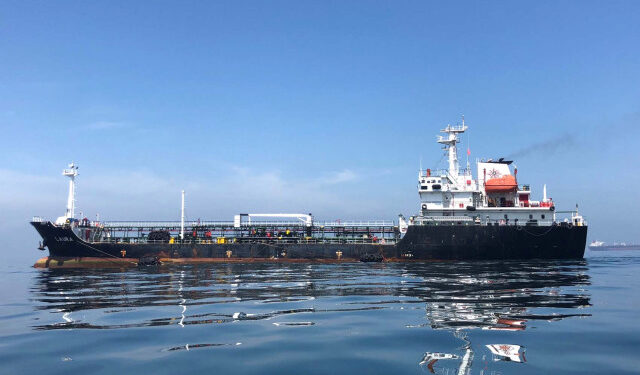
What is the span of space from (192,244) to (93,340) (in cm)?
4246

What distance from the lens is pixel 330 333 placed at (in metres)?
11.2

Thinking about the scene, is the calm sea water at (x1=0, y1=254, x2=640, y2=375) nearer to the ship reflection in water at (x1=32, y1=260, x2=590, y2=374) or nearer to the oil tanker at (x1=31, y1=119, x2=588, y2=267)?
the ship reflection in water at (x1=32, y1=260, x2=590, y2=374)

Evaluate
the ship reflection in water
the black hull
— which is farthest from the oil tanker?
the ship reflection in water

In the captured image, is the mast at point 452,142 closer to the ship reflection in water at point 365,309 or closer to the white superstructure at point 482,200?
the white superstructure at point 482,200

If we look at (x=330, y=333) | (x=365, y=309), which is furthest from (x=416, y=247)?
(x=330, y=333)

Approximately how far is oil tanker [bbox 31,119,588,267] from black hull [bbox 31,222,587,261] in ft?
0.36

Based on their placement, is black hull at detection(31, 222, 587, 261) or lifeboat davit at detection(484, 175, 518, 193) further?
lifeboat davit at detection(484, 175, 518, 193)

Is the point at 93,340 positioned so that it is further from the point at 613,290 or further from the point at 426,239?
the point at 426,239

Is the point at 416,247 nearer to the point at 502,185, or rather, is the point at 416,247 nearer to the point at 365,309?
the point at 502,185

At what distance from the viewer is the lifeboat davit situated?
49.9m

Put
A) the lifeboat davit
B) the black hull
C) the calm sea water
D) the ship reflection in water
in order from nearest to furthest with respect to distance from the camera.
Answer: the calm sea water, the ship reflection in water, the black hull, the lifeboat davit

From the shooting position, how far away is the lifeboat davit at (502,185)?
49.9 m

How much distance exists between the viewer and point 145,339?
35.2 feet

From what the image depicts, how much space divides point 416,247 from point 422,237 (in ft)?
4.29
